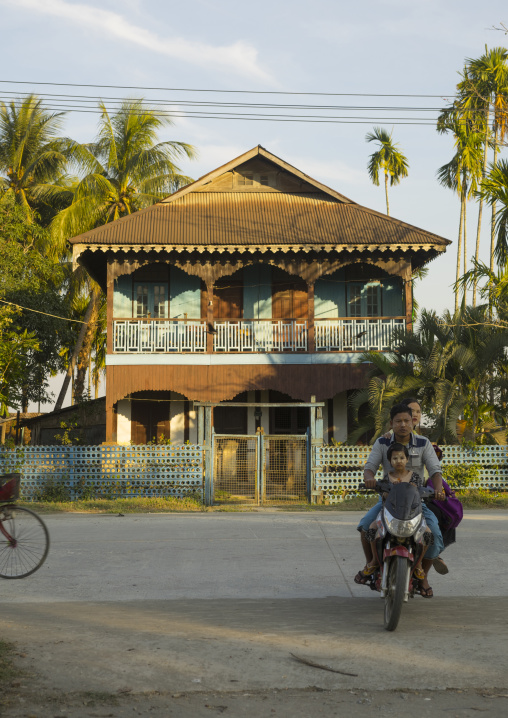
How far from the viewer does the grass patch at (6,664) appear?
14.5ft

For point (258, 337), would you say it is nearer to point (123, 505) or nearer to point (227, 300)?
point (227, 300)

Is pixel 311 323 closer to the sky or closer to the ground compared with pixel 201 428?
closer to the sky

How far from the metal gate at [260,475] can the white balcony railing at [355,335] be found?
200 inches

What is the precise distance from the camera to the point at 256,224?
23.3 metres

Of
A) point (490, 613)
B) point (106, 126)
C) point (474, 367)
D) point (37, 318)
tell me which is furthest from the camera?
point (106, 126)

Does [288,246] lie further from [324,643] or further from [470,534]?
[324,643]

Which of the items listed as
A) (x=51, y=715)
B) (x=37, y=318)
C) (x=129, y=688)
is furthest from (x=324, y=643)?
(x=37, y=318)

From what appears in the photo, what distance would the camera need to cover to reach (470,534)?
438 inches

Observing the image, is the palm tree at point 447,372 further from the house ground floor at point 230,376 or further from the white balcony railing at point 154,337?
the white balcony railing at point 154,337

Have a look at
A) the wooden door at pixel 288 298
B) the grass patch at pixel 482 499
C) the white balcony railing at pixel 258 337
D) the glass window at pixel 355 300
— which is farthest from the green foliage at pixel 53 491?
the glass window at pixel 355 300

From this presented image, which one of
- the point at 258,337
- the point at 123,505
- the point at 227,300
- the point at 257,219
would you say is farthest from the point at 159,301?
the point at 123,505

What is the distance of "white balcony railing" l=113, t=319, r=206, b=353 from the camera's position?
2219cm

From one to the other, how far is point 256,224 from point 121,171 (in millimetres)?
10253

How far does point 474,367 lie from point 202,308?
28.9 ft
